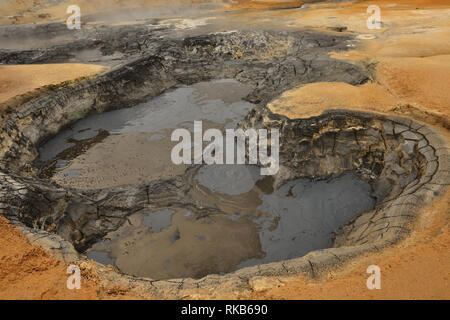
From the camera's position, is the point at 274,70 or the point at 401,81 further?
the point at 274,70

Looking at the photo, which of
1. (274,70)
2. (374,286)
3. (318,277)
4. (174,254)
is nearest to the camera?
(374,286)

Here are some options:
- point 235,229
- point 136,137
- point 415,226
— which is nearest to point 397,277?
point 415,226

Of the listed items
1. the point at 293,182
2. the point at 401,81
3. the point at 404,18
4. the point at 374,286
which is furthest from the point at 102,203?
the point at 404,18

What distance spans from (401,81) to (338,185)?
2.68m

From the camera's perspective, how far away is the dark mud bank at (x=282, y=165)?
314cm

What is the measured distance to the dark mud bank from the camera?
3.14 metres

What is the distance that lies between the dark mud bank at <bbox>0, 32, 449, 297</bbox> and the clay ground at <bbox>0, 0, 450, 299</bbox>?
159 mm

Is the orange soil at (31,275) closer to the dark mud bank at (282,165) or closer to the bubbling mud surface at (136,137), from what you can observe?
the dark mud bank at (282,165)

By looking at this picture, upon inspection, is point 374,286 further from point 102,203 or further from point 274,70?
point 274,70

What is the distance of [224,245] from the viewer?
4.58 metres

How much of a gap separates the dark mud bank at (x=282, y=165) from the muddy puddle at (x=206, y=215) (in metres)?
0.23

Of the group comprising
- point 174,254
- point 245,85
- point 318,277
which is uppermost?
point 245,85

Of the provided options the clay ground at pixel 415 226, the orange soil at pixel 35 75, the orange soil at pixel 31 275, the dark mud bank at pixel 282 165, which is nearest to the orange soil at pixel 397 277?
the clay ground at pixel 415 226

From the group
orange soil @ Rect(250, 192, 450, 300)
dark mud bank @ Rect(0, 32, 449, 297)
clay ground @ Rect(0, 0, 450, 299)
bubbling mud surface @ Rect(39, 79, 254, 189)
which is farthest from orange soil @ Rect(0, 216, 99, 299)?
bubbling mud surface @ Rect(39, 79, 254, 189)
